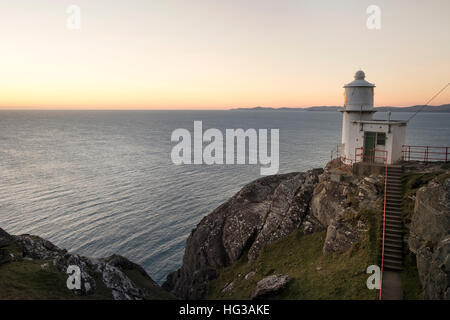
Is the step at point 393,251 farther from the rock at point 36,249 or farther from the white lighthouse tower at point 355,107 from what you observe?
the rock at point 36,249

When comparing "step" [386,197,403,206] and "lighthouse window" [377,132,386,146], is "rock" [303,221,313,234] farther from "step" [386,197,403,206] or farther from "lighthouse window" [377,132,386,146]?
"lighthouse window" [377,132,386,146]

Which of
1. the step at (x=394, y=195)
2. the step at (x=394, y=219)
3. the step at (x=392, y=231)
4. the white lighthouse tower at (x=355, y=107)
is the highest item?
the white lighthouse tower at (x=355, y=107)

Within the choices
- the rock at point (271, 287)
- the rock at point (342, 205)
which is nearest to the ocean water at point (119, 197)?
the rock at point (271, 287)

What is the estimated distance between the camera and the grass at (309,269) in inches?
762

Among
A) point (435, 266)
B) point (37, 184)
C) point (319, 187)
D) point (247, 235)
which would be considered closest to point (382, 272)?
point (435, 266)

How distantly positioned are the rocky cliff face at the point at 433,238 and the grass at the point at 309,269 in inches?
107

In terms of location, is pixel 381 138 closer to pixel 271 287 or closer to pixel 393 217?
pixel 393 217

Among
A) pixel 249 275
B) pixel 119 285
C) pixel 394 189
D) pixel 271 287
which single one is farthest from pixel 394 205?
pixel 119 285

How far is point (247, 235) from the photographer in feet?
103

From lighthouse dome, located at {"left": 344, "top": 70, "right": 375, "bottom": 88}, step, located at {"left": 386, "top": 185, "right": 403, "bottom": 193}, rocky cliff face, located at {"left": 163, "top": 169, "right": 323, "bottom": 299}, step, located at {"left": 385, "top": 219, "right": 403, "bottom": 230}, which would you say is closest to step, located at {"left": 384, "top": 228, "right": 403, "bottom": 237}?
step, located at {"left": 385, "top": 219, "right": 403, "bottom": 230}

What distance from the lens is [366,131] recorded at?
31.0 metres

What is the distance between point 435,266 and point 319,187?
1411 cm

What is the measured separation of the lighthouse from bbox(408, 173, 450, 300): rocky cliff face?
893 centimetres
